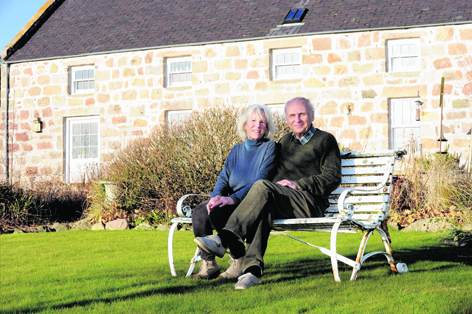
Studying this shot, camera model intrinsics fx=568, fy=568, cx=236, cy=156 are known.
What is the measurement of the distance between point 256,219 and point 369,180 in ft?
4.23

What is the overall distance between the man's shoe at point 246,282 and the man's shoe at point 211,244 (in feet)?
0.82

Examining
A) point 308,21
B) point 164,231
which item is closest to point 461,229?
point 164,231

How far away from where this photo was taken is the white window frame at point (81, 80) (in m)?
17.2

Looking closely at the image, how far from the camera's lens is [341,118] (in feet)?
47.8

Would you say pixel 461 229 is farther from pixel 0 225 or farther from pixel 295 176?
pixel 0 225

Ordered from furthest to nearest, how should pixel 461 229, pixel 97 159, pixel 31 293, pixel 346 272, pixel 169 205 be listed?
pixel 97 159 < pixel 169 205 < pixel 461 229 < pixel 346 272 < pixel 31 293

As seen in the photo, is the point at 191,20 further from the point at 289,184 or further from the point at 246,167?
the point at 289,184

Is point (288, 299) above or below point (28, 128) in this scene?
below

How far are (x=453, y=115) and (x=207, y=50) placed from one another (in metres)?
6.71

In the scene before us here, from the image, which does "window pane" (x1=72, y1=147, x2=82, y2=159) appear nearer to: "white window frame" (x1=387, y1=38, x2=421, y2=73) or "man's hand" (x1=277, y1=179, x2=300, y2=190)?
"white window frame" (x1=387, y1=38, x2=421, y2=73)

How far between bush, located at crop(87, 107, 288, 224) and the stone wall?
4165 mm

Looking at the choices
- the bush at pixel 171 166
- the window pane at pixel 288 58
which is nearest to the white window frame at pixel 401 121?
the window pane at pixel 288 58

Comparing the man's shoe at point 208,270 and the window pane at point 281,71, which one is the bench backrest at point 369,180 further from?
the window pane at point 281,71

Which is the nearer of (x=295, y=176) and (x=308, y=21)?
(x=295, y=176)
